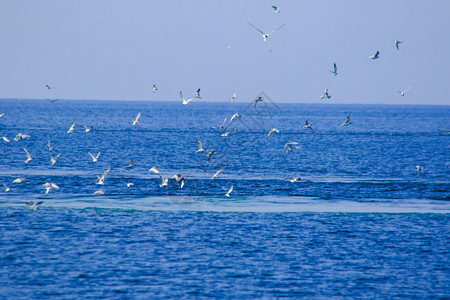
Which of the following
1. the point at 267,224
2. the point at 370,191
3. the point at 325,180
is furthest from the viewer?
the point at 325,180

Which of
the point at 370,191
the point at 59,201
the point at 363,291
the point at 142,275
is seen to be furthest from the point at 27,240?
the point at 370,191

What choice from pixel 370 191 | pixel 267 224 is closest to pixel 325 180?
pixel 370 191

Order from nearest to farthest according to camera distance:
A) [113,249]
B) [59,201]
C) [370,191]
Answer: [113,249] < [59,201] < [370,191]

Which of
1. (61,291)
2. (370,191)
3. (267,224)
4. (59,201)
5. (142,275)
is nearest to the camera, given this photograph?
(61,291)

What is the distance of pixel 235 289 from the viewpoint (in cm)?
2370

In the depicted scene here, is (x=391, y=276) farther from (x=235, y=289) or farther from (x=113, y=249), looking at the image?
(x=113, y=249)

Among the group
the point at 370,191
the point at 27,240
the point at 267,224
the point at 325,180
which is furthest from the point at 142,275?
the point at 325,180

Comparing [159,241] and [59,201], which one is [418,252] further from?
[59,201]

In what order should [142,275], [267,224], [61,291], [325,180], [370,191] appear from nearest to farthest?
[61,291] → [142,275] → [267,224] → [370,191] → [325,180]

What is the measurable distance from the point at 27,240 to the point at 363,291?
14662 mm

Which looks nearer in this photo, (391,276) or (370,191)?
(391,276)

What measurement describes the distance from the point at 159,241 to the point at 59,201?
39.7 feet

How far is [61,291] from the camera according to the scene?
23078mm

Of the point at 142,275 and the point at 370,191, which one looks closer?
the point at 142,275
